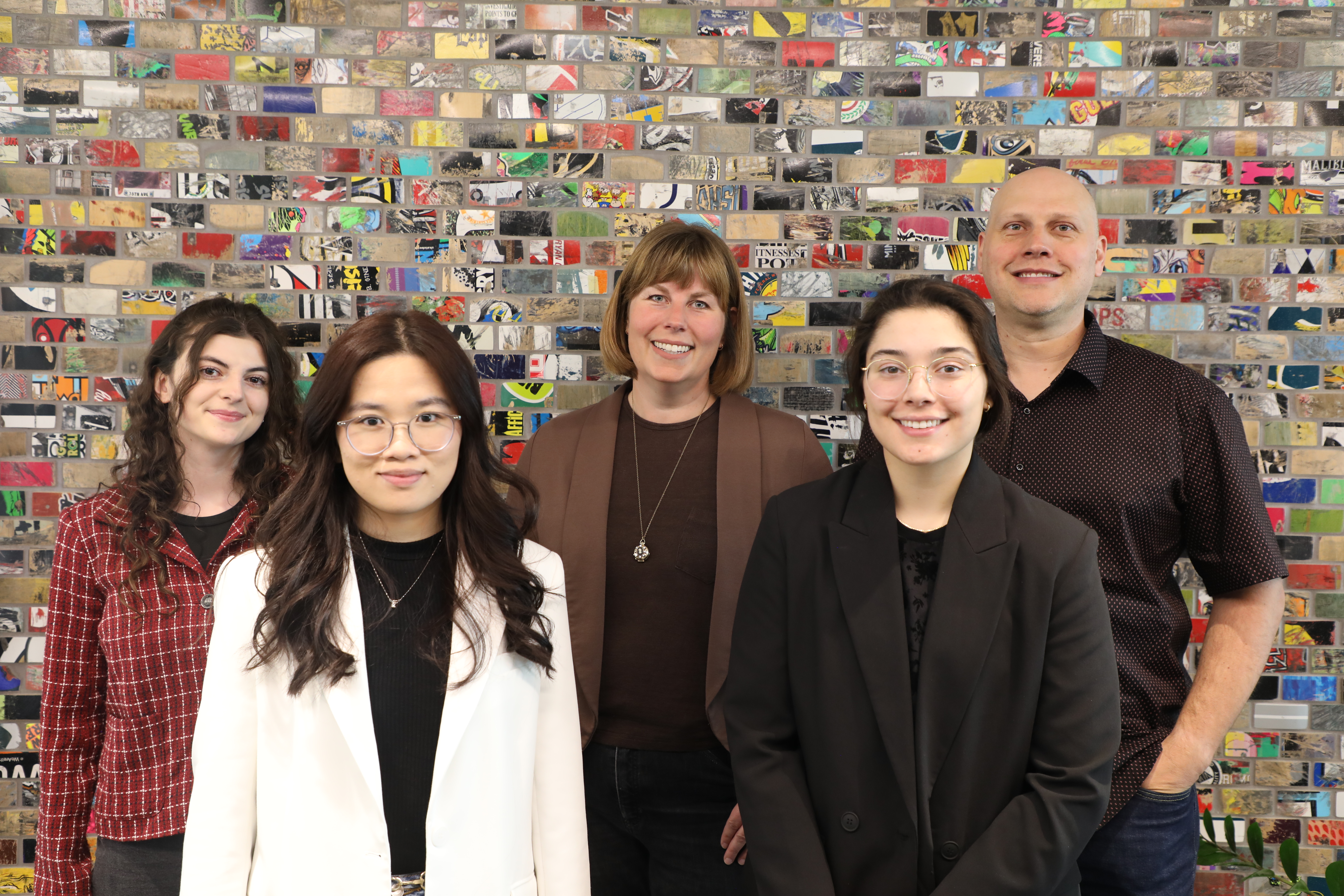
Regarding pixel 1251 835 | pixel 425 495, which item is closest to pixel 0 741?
pixel 425 495

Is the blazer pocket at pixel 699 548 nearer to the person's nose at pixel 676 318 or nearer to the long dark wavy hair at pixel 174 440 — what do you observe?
the person's nose at pixel 676 318

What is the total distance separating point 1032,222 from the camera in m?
2.36

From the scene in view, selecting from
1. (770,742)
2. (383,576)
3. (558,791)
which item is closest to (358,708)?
(383,576)

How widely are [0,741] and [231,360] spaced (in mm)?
1603

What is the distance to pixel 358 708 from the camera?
5.14ft

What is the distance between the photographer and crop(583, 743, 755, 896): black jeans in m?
2.21

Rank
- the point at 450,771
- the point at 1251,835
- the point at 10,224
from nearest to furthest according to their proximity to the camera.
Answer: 1. the point at 450,771
2. the point at 1251,835
3. the point at 10,224

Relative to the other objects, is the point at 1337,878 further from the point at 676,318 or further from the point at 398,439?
the point at 398,439

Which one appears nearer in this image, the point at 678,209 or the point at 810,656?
the point at 810,656

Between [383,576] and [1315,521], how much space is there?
2767 mm

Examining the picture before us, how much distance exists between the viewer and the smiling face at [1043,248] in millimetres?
2297

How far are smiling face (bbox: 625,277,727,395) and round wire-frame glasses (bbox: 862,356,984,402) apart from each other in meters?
0.69

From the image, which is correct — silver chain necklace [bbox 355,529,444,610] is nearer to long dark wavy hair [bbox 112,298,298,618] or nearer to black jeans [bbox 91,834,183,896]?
long dark wavy hair [bbox 112,298,298,618]

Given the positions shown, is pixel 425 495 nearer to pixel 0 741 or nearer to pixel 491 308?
pixel 491 308
